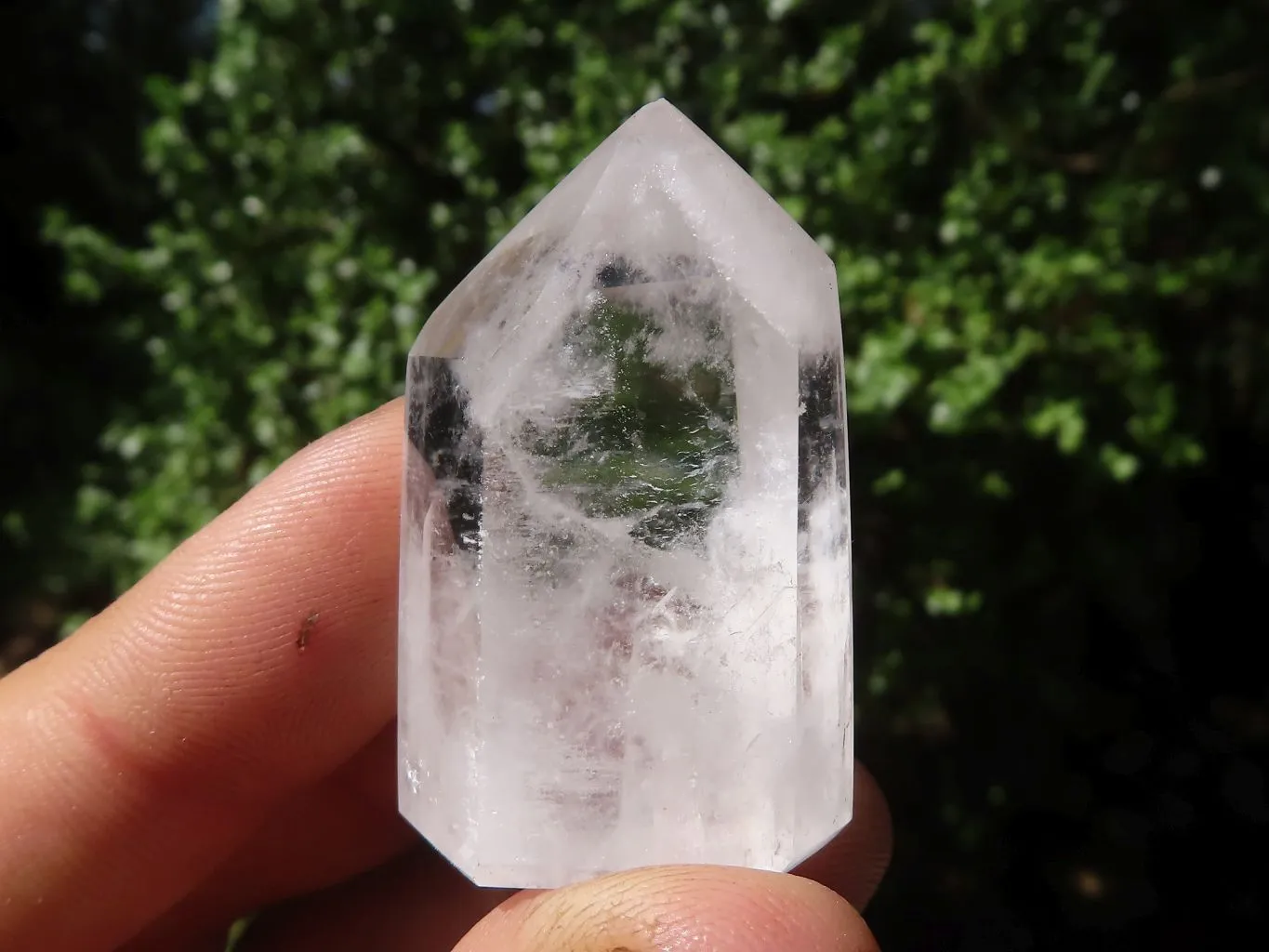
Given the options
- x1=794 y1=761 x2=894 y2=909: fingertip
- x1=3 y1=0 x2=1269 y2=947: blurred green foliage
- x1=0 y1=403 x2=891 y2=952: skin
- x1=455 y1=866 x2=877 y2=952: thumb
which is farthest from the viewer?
x1=3 y1=0 x2=1269 y2=947: blurred green foliage

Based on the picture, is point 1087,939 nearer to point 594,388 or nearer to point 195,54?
point 594,388

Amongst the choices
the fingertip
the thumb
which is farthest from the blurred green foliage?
the thumb

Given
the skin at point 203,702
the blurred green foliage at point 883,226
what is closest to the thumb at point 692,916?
the skin at point 203,702

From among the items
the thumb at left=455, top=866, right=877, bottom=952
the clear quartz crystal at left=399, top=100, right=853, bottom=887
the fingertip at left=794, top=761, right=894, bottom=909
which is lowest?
the fingertip at left=794, top=761, right=894, bottom=909

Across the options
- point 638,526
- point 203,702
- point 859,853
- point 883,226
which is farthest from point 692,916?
point 883,226

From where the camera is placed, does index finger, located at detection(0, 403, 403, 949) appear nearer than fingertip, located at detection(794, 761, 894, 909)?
Yes

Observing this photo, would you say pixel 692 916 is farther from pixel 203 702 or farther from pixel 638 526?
pixel 203 702

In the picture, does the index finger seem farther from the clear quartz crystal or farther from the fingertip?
the fingertip
